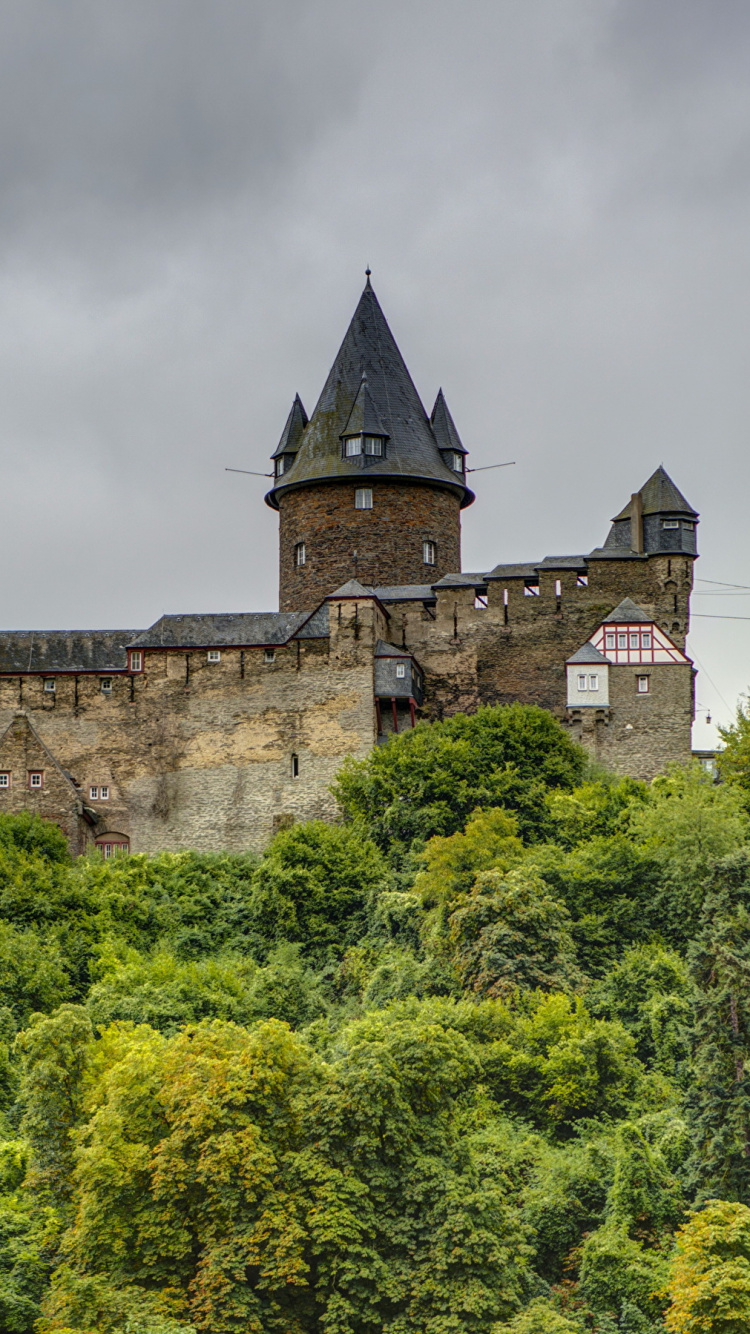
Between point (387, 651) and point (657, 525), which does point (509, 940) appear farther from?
point (657, 525)

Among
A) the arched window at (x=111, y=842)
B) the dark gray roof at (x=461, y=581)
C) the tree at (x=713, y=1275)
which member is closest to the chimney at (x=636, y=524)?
the dark gray roof at (x=461, y=581)

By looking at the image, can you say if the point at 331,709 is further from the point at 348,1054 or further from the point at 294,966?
the point at 348,1054

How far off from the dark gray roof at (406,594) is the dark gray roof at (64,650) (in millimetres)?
6338

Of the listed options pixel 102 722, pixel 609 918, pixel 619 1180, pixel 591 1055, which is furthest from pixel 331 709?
pixel 619 1180

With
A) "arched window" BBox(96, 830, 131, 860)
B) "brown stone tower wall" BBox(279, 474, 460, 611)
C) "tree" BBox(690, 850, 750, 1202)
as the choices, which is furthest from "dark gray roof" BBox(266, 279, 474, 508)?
"tree" BBox(690, 850, 750, 1202)

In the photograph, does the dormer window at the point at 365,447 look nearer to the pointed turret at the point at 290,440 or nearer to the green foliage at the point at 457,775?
the pointed turret at the point at 290,440

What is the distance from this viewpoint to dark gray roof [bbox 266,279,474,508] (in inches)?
2672

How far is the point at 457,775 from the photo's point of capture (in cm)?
5819

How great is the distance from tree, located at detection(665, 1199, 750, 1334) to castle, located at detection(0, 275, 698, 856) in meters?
23.4

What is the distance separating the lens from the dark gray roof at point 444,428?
69875mm

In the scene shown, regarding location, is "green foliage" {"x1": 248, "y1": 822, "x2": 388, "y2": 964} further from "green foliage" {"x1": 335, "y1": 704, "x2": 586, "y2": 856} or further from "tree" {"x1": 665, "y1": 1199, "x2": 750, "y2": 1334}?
"tree" {"x1": 665, "y1": 1199, "x2": 750, "y2": 1334}

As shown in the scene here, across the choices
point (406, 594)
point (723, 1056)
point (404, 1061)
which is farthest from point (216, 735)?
point (404, 1061)

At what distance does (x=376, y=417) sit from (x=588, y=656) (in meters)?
10.4

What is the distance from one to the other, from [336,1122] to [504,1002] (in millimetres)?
10352
